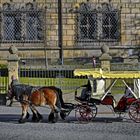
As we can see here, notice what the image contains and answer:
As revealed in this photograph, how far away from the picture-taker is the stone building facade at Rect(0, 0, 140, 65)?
34062 millimetres

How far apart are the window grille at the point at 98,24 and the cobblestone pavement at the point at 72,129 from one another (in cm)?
1470

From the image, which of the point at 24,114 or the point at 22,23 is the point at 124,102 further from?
the point at 22,23

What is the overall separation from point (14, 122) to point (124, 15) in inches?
693

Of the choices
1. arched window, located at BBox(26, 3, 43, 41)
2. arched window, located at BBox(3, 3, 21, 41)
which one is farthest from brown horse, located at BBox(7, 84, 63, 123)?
arched window, located at BBox(3, 3, 21, 41)

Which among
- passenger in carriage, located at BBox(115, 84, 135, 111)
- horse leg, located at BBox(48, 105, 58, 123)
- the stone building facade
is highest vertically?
the stone building facade

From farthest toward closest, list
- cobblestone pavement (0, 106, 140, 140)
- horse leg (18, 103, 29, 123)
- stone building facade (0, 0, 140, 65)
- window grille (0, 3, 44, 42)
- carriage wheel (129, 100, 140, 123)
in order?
1. window grille (0, 3, 44, 42)
2. stone building facade (0, 0, 140, 65)
3. horse leg (18, 103, 29, 123)
4. carriage wheel (129, 100, 140, 123)
5. cobblestone pavement (0, 106, 140, 140)

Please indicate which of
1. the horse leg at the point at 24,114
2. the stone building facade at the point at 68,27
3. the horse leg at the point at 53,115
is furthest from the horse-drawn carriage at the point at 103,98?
the stone building facade at the point at 68,27

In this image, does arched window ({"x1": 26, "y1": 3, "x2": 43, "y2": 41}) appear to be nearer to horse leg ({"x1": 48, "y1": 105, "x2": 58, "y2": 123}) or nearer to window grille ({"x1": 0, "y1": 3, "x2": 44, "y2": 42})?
window grille ({"x1": 0, "y1": 3, "x2": 44, "y2": 42})

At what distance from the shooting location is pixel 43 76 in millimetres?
24922

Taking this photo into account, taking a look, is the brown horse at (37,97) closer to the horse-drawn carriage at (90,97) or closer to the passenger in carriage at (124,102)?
the horse-drawn carriage at (90,97)

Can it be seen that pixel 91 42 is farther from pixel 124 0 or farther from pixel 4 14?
pixel 4 14

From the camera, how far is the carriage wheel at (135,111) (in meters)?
17.7

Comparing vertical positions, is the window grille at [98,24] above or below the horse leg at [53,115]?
above

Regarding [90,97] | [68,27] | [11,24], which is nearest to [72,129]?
[90,97]
